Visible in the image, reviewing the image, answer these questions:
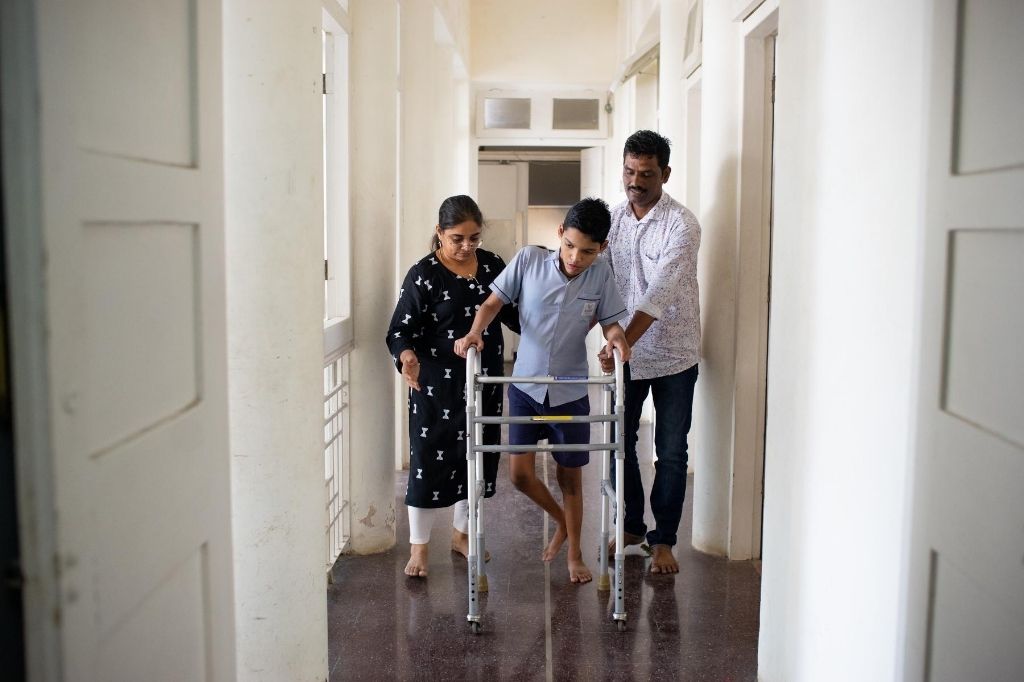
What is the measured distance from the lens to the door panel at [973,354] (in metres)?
1.46

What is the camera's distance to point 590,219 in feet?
11.3

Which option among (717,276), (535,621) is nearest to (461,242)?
(717,276)

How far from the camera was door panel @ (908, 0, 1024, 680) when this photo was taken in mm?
1456

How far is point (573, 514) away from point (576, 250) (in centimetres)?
108

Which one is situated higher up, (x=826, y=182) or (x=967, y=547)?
(x=826, y=182)

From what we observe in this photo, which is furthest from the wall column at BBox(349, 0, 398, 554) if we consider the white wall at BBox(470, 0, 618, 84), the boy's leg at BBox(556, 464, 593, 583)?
the white wall at BBox(470, 0, 618, 84)

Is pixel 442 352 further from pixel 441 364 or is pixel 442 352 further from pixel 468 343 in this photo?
pixel 468 343

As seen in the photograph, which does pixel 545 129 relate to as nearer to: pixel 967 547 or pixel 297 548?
pixel 297 548

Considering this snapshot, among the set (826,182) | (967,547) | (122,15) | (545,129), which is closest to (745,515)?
(826,182)

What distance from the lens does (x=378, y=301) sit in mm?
4176

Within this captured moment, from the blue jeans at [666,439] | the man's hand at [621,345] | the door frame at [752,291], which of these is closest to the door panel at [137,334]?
the man's hand at [621,345]

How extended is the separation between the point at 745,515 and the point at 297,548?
2111 millimetres

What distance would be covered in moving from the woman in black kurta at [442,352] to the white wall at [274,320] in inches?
41.3

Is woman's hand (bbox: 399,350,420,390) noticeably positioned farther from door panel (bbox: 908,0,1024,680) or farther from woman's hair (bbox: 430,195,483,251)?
door panel (bbox: 908,0,1024,680)
